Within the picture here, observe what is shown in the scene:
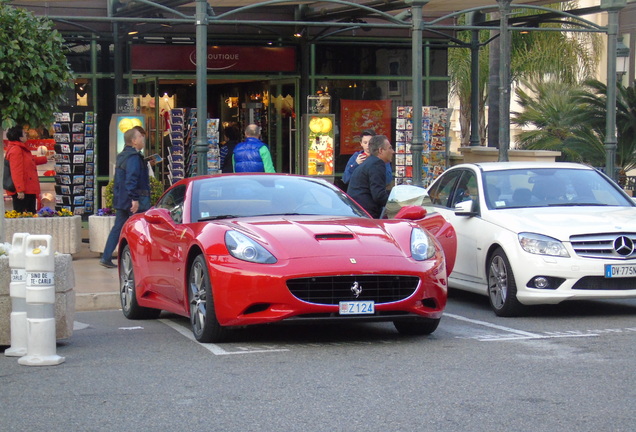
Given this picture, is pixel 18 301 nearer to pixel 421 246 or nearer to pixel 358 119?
pixel 421 246

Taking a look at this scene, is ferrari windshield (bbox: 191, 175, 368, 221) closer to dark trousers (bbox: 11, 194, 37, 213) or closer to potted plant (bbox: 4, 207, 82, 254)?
potted plant (bbox: 4, 207, 82, 254)

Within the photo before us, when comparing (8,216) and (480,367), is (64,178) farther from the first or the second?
(480,367)

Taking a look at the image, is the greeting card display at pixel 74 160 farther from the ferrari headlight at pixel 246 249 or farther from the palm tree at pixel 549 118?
the ferrari headlight at pixel 246 249

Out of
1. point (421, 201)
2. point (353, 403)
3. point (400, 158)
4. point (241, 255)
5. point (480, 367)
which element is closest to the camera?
point (353, 403)

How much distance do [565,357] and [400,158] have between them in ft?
43.0

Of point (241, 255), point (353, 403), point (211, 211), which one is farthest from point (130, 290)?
point (353, 403)

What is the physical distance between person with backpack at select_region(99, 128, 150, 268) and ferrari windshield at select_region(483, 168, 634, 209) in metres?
4.73

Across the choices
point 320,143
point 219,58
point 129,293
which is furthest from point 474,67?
point 129,293

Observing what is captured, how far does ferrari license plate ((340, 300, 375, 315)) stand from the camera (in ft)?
27.3

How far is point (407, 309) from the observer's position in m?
8.51

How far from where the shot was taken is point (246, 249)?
8.35 meters

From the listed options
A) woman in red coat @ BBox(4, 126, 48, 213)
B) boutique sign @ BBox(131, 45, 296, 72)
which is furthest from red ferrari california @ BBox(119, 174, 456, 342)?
boutique sign @ BBox(131, 45, 296, 72)

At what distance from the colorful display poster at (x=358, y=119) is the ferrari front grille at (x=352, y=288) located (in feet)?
43.3

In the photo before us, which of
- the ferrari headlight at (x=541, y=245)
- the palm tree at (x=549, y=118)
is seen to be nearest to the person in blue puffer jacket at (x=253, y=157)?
the ferrari headlight at (x=541, y=245)
